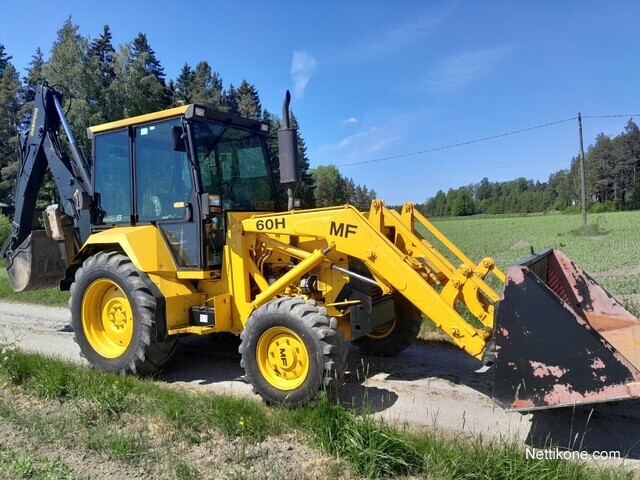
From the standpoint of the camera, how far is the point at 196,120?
5.20 m

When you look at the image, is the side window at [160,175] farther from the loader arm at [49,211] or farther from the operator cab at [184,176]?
the loader arm at [49,211]

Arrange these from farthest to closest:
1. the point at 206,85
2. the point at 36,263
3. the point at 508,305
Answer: the point at 206,85
the point at 36,263
the point at 508,305

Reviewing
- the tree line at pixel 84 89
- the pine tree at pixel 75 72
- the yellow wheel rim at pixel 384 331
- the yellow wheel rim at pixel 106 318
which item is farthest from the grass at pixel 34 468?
the pine tree at pixel 75 72

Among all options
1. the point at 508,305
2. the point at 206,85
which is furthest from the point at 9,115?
the point at 508,305

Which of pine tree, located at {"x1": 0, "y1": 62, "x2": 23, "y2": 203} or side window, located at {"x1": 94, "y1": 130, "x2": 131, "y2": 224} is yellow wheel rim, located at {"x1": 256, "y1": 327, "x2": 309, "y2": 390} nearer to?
side window, located at {"x1": 94, "y1": 130, "x2": 131, "y2": 224}

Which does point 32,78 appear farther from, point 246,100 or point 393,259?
point 393,259

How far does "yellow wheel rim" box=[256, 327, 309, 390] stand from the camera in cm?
443

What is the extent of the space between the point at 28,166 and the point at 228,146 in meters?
3.59

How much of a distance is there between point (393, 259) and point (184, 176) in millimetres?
2417

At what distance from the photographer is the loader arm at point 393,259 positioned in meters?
4.23

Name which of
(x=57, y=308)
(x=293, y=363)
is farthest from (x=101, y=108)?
(x=293, y=363)

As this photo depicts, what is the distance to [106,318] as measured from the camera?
575cm

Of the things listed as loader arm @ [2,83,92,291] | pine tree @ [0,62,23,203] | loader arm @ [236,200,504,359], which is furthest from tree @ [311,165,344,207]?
loader arm @ [236,200,504,359]

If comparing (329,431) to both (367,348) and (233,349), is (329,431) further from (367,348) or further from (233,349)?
(233,349)
